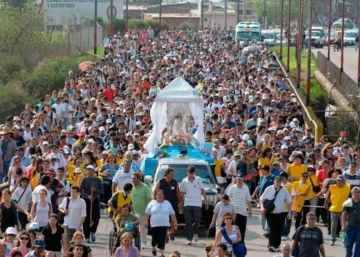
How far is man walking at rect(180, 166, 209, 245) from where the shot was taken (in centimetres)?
2305

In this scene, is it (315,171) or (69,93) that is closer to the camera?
(315,171)

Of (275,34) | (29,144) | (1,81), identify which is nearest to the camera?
(29,144)

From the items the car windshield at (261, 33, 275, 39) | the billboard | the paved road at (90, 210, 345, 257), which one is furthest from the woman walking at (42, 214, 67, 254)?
the billboard

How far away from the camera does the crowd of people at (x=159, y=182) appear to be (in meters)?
19.6

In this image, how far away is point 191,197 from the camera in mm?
23062

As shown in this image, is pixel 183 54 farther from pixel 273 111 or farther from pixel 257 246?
pixel 257 246

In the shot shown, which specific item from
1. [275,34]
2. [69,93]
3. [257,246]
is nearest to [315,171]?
[257,246]

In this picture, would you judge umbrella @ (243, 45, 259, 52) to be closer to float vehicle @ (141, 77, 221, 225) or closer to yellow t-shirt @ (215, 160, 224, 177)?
float vehicle @ (141, 77, 221, 225)

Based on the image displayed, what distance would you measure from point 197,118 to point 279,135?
196cm

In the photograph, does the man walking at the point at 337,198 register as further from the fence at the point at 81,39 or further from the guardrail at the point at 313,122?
the fence at the point at 81,39

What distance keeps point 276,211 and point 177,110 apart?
8.45m

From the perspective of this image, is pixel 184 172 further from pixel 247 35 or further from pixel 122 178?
pixel 247 35

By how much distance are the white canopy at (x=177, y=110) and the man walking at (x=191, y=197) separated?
7.31 meters

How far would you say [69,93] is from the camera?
39.6m
